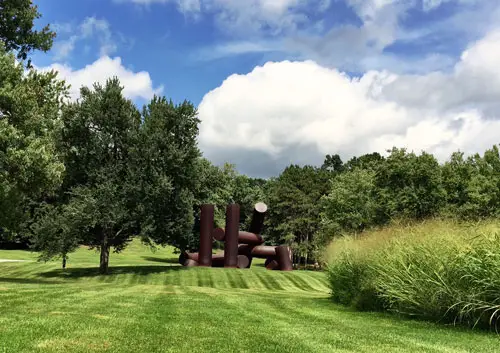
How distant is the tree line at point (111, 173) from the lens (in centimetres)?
2000

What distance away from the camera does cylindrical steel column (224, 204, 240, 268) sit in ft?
108

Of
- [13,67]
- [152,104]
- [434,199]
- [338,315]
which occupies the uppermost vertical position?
[152,104]

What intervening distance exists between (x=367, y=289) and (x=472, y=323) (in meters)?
3.91

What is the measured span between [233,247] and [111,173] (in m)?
10.1

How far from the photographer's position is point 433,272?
10.4 metres

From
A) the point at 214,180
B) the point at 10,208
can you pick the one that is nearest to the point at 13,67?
the point at 10,208

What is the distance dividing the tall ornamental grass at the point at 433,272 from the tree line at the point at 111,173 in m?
8.69

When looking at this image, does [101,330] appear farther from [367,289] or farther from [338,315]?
[367,289]

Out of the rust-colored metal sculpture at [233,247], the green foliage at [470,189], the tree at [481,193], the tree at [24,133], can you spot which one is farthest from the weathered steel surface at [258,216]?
the tree at [24,133]

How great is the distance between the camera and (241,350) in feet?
21.0

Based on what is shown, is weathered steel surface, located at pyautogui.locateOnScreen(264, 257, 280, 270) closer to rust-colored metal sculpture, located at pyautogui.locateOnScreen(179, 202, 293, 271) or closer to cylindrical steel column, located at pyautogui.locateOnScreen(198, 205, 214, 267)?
rust-colored metal sculpture, located at pyautogui.locateOnScreen(179, 202, 293, 271)

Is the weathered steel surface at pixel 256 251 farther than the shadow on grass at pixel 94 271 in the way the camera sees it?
Yes

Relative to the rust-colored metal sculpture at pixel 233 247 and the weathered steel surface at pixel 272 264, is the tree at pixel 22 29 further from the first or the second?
the weathered steel surface at pixel 272 264

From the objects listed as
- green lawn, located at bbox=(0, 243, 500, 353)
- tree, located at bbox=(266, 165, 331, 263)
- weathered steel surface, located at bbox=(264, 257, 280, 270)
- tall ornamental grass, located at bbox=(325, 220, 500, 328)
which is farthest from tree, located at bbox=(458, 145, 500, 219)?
green lawn, located at bbox=(0, 243, 500, 353)
